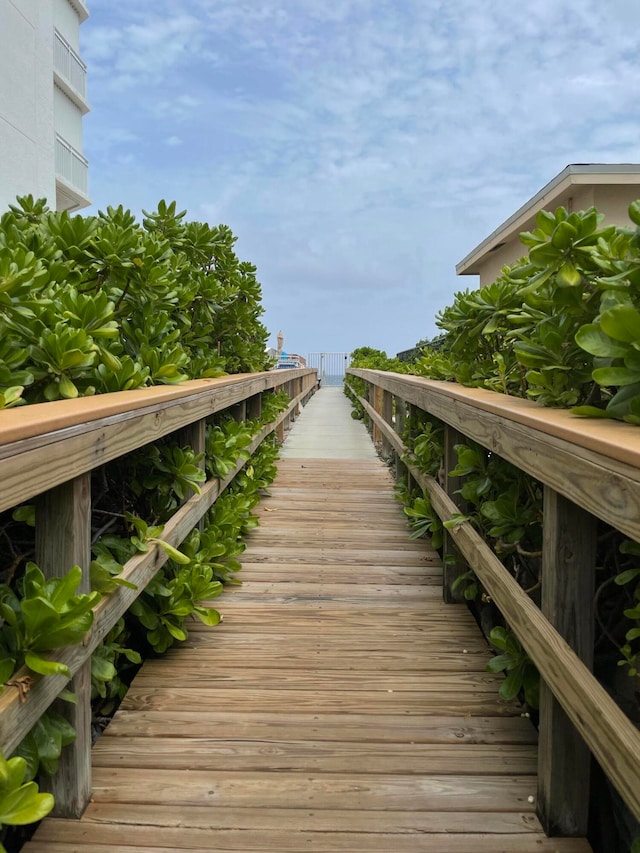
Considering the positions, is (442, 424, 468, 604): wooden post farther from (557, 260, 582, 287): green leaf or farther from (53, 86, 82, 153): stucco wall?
(53, 86, 82, 153): stucco wall

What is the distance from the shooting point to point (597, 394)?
1809 mm

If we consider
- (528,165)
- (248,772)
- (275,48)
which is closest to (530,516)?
(248,772)

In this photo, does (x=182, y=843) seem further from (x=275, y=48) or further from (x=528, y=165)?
(x=528, y=165)

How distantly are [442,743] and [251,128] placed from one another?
1420 cm

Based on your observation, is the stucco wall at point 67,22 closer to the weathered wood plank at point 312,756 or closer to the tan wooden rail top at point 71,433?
the tan wooden rail top at point 71,433

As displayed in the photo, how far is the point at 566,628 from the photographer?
1451mm

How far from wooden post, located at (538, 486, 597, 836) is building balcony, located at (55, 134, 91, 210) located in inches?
619

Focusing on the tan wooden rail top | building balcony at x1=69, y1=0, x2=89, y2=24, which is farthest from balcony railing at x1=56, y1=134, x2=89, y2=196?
the tan wooden rail top

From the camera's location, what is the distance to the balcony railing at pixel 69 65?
16186mm

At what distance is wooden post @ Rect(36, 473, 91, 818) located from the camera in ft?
4.63

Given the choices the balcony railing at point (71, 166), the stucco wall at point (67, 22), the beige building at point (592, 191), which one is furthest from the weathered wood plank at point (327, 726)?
the stucco wall at point (67, 22)

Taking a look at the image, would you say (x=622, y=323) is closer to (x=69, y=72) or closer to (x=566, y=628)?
(x=566, y=628)

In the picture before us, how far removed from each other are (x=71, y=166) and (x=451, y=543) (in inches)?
641

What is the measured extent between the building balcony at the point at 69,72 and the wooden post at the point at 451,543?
16.8m
